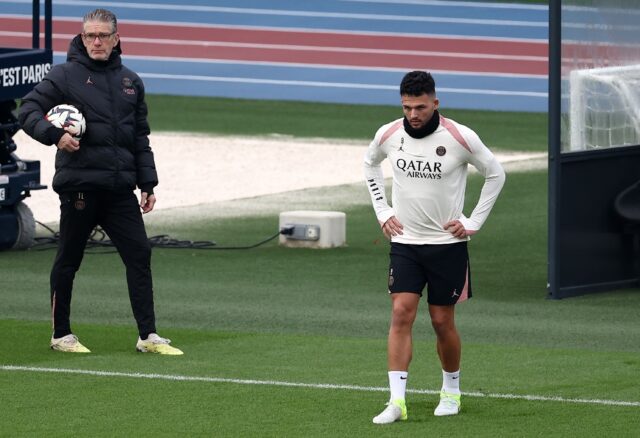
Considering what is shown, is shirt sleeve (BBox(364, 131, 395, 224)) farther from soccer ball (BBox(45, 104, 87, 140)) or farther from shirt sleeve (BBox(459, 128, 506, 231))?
soccer ball (BBox(45, 104, 87, 140))

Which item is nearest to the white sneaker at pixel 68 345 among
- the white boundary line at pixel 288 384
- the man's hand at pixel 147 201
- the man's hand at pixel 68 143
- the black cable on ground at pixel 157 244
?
the white boundary line at pixel 288 384

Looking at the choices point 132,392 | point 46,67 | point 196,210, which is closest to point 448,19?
point 196,210

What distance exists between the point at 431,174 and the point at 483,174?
0.35m

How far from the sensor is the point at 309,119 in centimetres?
2678

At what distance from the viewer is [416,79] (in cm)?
942

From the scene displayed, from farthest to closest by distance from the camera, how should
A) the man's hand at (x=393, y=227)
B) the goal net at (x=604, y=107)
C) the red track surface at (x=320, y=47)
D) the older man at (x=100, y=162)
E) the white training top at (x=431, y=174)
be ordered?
the red track surface at (x=320, y=47) < the goal net at (x=604, y=107) < the older man at (x=100, y=162) < the man's hand at (x=393, y=227) < the white training top at (x=431, y=174)

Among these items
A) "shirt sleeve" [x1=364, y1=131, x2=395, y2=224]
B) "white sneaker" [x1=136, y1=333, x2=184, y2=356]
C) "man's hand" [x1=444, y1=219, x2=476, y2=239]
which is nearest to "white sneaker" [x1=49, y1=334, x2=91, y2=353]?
"white sneaker" [x1=136, y1=333, x2=184, y2=356]

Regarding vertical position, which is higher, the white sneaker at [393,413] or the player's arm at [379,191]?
the player's arm at [379,191]

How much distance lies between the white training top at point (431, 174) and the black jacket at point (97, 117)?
2.25 metres

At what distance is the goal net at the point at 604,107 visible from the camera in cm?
1475

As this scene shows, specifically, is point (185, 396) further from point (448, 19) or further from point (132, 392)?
point (448, 19)

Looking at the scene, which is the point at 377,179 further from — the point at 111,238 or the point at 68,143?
the point at 111,238

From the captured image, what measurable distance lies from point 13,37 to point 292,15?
6133 millimetres

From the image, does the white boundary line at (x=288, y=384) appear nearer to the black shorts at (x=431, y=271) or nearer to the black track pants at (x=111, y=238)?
the black track pants at (x=111, y=238)
